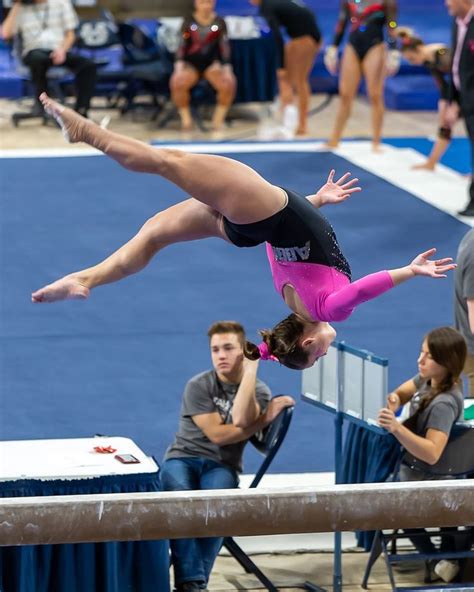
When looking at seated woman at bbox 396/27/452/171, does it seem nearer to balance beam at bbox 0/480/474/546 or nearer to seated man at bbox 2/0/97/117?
seated man at bbox 2/0/97/117

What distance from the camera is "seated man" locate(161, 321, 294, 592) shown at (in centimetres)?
548

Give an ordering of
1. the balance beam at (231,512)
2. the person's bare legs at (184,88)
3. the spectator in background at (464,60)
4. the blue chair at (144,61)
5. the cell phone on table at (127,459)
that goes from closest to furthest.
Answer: the balance beam at (231,512) < the cell phone on table at (127,459) < the spectator in background at (464,60) < the person's bare legs at (184,88) < the blue chair at (144,61)

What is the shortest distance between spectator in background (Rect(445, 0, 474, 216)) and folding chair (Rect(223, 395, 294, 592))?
5.04 meters

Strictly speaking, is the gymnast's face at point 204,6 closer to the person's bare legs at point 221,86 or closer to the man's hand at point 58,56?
the person's bare legs at point 221,86

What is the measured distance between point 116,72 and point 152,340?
23.0 feet

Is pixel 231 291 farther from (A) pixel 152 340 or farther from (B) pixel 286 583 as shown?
(B) pixel 286 583

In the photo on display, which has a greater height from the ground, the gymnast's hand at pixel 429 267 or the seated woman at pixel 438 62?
the gymnast's hand at pixel 429 267

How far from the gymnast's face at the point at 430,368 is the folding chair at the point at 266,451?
23.6 inches

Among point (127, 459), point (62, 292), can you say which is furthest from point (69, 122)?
point (127, 459)

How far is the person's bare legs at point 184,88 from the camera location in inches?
520

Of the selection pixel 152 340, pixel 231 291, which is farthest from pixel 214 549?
pixel 231 291

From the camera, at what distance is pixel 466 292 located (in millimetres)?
5695

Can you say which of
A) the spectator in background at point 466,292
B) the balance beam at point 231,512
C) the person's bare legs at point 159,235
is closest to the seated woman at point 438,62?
the spectator in background at point 466,292

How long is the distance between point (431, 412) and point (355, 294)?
4.61 ft
